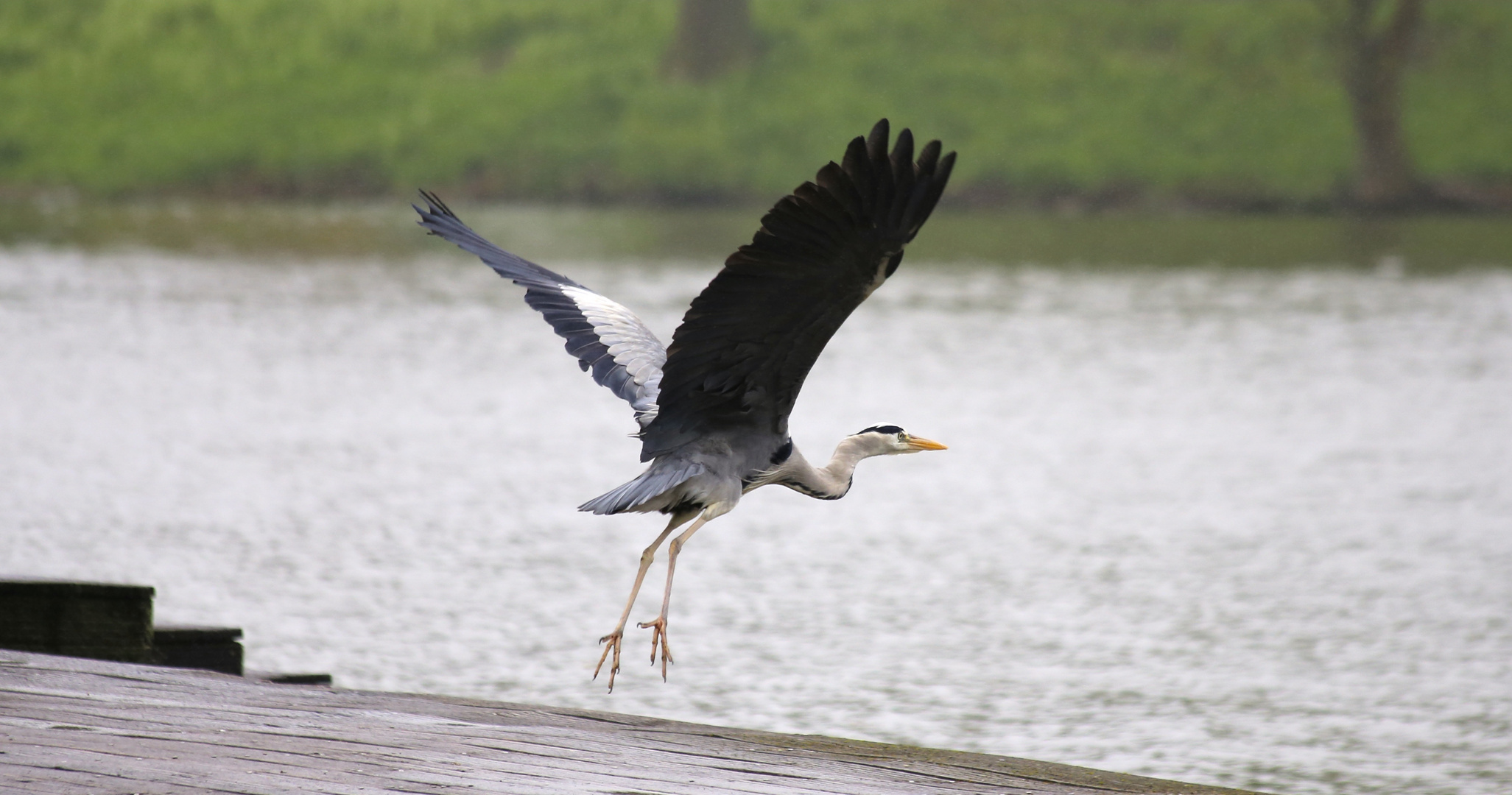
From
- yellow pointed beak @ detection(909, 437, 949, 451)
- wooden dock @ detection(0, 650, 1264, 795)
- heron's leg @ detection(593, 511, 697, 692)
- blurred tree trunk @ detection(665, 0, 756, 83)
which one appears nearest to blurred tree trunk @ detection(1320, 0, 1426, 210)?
blurred tree trunk @ detection(665, 0, 756, 83)

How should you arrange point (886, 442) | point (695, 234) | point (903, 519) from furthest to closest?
point (695, 234), point (903, 519), point (886, 442)

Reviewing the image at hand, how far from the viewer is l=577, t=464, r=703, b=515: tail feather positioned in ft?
15.9

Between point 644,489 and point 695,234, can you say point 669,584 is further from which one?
point 695,234

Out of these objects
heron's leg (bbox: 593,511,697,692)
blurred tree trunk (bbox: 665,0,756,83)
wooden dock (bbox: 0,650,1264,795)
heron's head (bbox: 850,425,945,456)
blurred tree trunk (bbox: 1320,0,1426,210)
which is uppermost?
blurred tree trunk (bbox: 665,0,756,83)

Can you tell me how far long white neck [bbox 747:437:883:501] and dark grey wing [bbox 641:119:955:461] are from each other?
0.87 ft

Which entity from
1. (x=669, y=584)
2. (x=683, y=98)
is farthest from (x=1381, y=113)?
(x=669, y=584)

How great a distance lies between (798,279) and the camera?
4.43 meters

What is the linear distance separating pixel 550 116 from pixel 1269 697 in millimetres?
19678

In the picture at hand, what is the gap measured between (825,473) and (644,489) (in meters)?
0.73

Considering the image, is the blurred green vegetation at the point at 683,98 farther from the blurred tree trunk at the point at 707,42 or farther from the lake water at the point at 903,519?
the lake water at the point at 903,519

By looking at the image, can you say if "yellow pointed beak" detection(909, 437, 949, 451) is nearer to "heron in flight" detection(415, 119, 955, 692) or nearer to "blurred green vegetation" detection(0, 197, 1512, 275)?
"heron in flight" detection(415, 119, 955, 692)

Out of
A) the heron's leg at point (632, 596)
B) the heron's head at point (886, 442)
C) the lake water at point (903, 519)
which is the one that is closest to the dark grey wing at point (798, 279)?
the heron's leg at point (632, 596)

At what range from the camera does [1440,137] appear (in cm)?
2550

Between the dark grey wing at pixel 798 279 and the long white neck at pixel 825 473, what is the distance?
27cm
